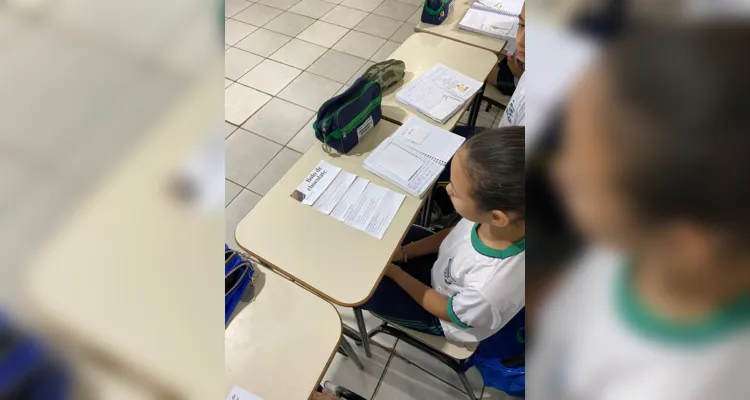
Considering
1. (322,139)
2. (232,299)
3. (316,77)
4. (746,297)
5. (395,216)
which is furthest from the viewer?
(316,77)

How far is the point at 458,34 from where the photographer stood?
2070 mm

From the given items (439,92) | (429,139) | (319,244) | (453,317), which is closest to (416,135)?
(429,139)

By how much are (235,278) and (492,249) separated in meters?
0.61

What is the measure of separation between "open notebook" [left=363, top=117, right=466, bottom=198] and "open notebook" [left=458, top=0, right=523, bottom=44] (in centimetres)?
78

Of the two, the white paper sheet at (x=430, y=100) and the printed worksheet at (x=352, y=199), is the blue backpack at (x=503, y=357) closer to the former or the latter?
the printed worksheet at (x=352, y=199)

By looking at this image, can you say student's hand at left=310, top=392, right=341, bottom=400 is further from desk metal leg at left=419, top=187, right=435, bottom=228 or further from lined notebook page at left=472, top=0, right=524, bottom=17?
lined notebook page at left=472, top=0, right=524, bottom=17

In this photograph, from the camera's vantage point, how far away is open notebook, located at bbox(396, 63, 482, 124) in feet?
5.30

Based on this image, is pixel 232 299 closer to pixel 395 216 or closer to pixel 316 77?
pixel 395 216

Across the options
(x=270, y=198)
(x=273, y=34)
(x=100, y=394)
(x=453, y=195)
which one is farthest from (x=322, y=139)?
(x=273, y=34)

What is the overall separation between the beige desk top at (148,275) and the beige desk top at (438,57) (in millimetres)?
1471

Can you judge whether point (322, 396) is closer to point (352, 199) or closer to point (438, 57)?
point (352, 199)

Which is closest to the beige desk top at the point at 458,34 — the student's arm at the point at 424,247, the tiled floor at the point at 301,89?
the tiled floor at the point at 301,89

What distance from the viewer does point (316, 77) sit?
3.05 metres

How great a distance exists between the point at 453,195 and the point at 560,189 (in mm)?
936
